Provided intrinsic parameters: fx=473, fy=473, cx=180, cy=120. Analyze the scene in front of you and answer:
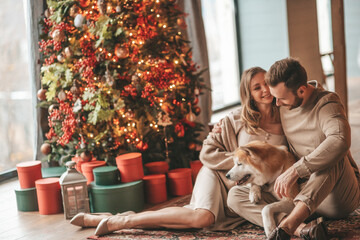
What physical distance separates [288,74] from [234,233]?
89 cm

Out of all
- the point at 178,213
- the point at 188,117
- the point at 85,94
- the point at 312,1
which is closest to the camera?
the point at 178,213

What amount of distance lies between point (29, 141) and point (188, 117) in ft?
5.48

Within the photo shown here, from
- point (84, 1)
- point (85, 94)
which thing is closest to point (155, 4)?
point (84, 1)

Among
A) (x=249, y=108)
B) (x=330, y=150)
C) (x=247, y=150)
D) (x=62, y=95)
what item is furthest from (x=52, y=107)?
(x=330, y=150)

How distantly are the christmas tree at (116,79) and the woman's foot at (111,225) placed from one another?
82 cm

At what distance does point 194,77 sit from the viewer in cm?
369

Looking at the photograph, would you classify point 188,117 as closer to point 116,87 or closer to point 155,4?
point 116,87

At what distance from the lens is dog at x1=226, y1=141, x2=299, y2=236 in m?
2.26

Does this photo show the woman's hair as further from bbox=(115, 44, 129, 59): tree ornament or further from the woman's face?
bbox=(115, 44, 129, 59): tree ornament

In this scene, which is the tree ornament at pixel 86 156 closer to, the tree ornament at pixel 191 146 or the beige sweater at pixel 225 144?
the tree ornament at pixel 191 146

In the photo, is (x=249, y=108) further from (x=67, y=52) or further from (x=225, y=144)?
(x=67, y=52)

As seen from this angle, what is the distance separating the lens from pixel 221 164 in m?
2.60

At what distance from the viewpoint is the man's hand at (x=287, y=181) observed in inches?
83.7

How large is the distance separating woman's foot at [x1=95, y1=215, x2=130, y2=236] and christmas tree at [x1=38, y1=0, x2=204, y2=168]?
819 mm
